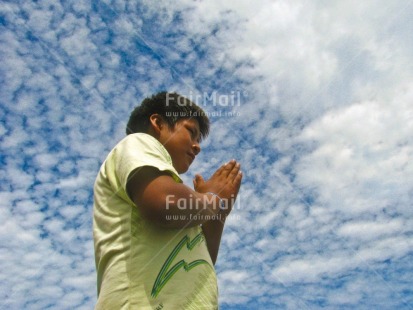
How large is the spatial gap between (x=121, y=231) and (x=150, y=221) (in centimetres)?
14

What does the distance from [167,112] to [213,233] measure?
954mm

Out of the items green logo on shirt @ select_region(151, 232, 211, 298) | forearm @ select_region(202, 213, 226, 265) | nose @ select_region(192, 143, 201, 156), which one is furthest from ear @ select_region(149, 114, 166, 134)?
green logo on shirt @ select_region(151, 232, 211, 298)

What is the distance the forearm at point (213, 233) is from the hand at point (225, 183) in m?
0.09

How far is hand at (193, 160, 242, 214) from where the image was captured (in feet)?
8.18

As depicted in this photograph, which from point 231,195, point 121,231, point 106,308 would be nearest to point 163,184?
point 121,231

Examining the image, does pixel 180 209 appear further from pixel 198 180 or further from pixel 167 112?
pixel 167 112

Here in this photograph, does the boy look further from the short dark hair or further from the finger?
the short dark hair

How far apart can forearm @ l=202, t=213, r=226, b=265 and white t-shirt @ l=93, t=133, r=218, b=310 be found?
41cm

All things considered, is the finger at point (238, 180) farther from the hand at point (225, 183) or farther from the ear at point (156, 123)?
the ear at point (156, 123)

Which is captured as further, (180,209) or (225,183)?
(225,183)

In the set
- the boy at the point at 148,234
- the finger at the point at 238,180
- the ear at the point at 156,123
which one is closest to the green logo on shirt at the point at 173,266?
the boy at the point at 148,234

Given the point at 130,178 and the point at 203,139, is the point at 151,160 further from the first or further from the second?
the point at 203,139

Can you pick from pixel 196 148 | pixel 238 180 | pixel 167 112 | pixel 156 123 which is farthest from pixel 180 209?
pixel 167 112

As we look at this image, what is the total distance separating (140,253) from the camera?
5.83 feet
